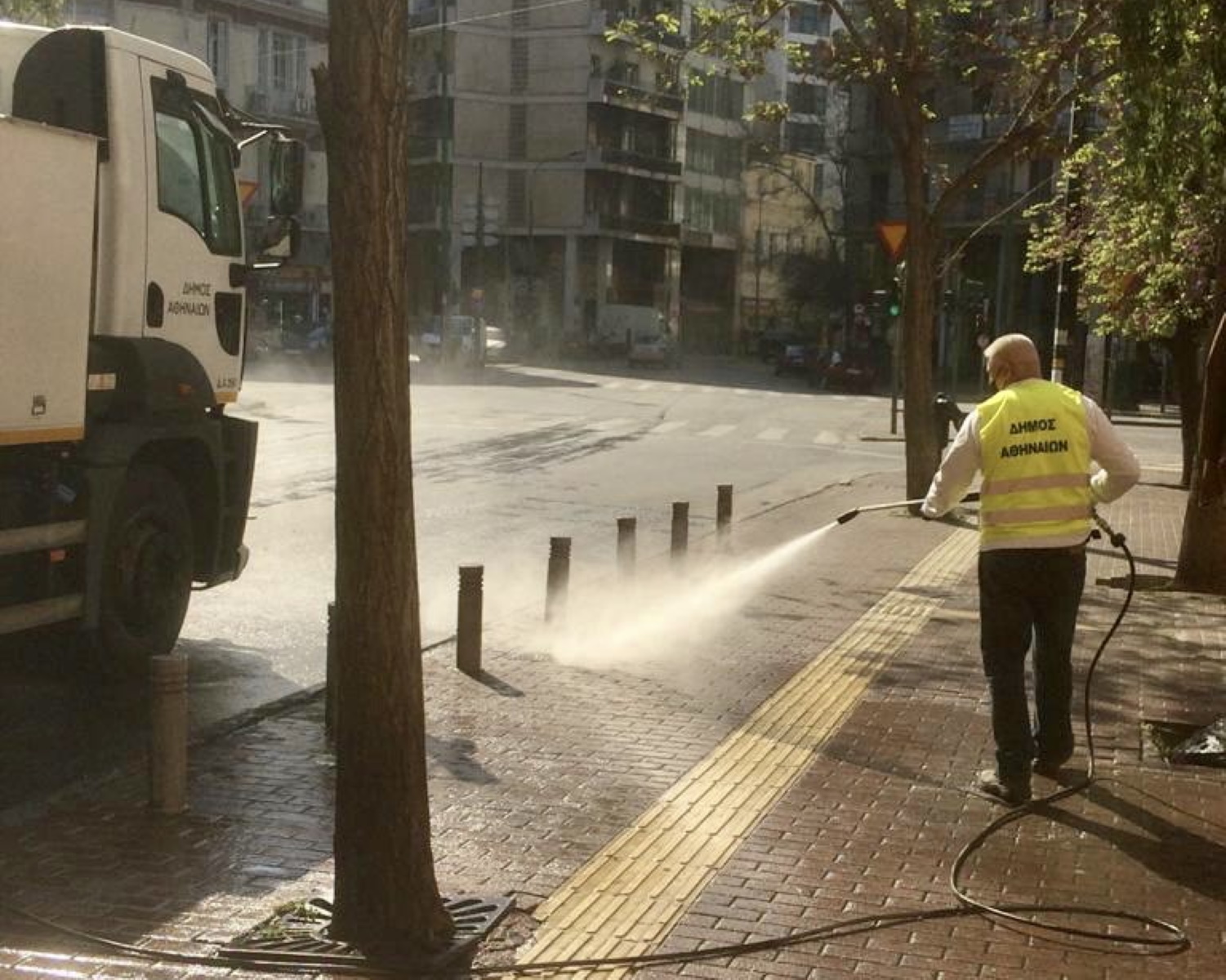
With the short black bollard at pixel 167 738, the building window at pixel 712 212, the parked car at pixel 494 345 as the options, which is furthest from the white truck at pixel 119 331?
the building window at pixel 712 212

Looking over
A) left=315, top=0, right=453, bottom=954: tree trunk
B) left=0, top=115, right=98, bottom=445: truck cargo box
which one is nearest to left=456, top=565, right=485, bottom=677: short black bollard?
left=0, top=115, right=98, bottom=445: truck cargo box

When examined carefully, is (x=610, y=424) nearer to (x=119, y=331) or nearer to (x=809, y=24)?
(x=119, y=331)

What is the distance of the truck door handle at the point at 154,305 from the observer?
365 inches

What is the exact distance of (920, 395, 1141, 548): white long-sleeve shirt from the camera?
713 centimetres

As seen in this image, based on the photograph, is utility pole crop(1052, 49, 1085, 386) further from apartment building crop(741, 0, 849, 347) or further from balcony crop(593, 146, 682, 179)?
apartment building crop(741, 0, 849, 347)

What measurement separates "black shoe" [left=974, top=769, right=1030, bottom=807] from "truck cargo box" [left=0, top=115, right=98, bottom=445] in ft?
14.7

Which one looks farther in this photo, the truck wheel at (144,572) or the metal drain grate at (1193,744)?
the truck wheel at (144,572)

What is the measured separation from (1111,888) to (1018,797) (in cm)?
110

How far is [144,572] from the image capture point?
9.32 m

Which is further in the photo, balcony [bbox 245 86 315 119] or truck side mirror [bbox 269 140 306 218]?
balcony [bbox 245 86 315 119]

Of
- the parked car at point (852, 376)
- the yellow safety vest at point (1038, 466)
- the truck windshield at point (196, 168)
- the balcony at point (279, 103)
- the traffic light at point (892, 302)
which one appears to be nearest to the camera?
the yellow safety vest at point (1038, 466)

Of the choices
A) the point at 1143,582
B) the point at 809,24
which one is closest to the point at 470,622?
the point at 1143,582

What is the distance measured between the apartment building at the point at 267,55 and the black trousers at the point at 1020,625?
5685cm

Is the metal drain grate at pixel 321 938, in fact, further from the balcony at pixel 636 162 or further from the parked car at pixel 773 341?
the balcony at pixel 636 162
